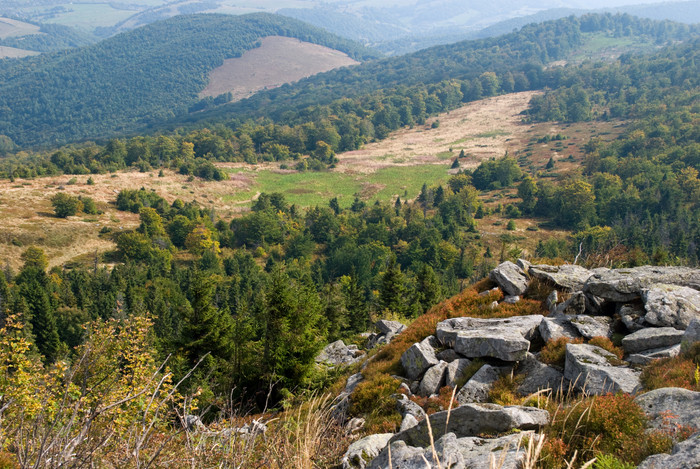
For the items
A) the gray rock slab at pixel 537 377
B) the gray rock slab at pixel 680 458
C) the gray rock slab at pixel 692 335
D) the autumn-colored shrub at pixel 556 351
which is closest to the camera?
the gray rock slab at pixel 680 458

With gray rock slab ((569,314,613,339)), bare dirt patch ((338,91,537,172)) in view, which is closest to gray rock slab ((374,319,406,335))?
gray rock slab ((569,314,613,339))

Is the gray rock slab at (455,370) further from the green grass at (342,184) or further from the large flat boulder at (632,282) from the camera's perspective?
the green grass at (342,184)

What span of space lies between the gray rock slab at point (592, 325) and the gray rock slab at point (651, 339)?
103 cm

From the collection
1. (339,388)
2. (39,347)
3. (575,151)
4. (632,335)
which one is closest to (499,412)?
(632,335)

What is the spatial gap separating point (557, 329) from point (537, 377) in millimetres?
2565

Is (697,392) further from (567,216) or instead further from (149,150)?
(149,150)

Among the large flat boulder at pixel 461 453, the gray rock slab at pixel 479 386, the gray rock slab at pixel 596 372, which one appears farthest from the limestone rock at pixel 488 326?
the large flat boulder at pixel 461 453

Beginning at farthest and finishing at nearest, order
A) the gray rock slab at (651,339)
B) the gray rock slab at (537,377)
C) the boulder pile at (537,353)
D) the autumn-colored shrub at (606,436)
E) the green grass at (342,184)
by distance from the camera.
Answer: the green grass at (342,184) → the gray rock slab at (651,339) → the gray rock slab at (537,377) → the boulder pile at (537,353) → the autumn-colored shrub at (606,436)

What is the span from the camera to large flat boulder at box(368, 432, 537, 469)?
6301 mm

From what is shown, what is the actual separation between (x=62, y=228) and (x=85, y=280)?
76.9 ft

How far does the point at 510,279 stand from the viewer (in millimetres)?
19234

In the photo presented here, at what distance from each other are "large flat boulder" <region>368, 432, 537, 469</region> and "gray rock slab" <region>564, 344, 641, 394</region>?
9.58ft

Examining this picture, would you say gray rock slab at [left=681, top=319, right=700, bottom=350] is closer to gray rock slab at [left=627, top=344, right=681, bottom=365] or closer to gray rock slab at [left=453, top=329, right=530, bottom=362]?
gray rock slab at [left=627, top=344, right=681, bottom=365]

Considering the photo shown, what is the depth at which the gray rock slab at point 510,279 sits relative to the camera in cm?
1902
